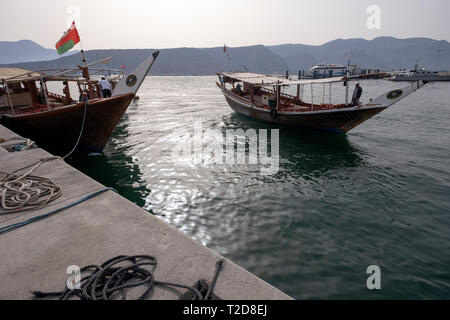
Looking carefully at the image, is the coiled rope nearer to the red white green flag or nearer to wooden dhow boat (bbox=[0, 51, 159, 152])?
wooden dhow boat (bbox=[0, 51, 159, 152])

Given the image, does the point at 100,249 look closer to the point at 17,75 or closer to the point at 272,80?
the point at 17,75

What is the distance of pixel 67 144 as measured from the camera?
40.5 ft

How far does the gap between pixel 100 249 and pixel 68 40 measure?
1317cm

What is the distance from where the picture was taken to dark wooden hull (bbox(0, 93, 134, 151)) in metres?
11.2

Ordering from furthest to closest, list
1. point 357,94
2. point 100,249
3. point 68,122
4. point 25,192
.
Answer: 1. point 357,94
2. point 68,122
3. point 25,192
4. point 100,249

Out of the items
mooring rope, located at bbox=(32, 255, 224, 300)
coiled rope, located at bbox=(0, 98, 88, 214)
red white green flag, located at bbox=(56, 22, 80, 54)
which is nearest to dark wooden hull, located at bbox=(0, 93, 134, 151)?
red white green flag, located at bbox=(56, 22, 80, 54)

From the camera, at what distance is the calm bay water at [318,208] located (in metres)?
5.49

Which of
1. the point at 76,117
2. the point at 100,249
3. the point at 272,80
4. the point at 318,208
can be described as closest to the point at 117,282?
the point at 100,249

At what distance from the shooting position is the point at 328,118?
16.1 m
